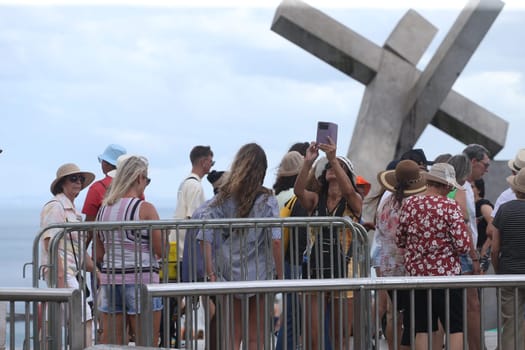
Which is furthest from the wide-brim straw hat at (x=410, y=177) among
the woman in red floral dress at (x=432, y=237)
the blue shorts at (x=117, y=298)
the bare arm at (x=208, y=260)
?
the blue shorts at (x=117, y=298)

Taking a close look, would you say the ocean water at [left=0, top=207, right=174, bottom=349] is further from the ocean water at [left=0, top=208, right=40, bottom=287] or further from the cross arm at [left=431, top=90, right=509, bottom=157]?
the cross arm at [left=431, top=90, right=509, bottom=157]

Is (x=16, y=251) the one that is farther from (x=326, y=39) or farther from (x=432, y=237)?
(x=432, y=237)

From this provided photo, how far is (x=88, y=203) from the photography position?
343 inches

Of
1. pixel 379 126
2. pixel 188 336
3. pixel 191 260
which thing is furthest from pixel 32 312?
pixel 379 126

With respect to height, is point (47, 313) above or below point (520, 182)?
below

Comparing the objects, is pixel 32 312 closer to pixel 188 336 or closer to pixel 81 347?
pixel 81 347

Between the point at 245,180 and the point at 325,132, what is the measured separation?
2.26 feet

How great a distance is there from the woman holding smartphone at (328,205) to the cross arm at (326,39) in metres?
5.34

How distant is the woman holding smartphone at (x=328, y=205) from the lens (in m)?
A: 7.71

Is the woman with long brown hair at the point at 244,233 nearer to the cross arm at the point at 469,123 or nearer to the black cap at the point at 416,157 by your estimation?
the black cap at the point at 416,157

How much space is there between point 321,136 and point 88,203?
6.46 ft

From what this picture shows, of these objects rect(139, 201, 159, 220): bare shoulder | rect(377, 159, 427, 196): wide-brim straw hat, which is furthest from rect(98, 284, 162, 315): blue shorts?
rect(377, 159, 427, 196): wide-brim straw hat

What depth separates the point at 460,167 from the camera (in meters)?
8.64

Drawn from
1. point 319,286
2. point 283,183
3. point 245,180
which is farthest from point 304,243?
point 319,286
